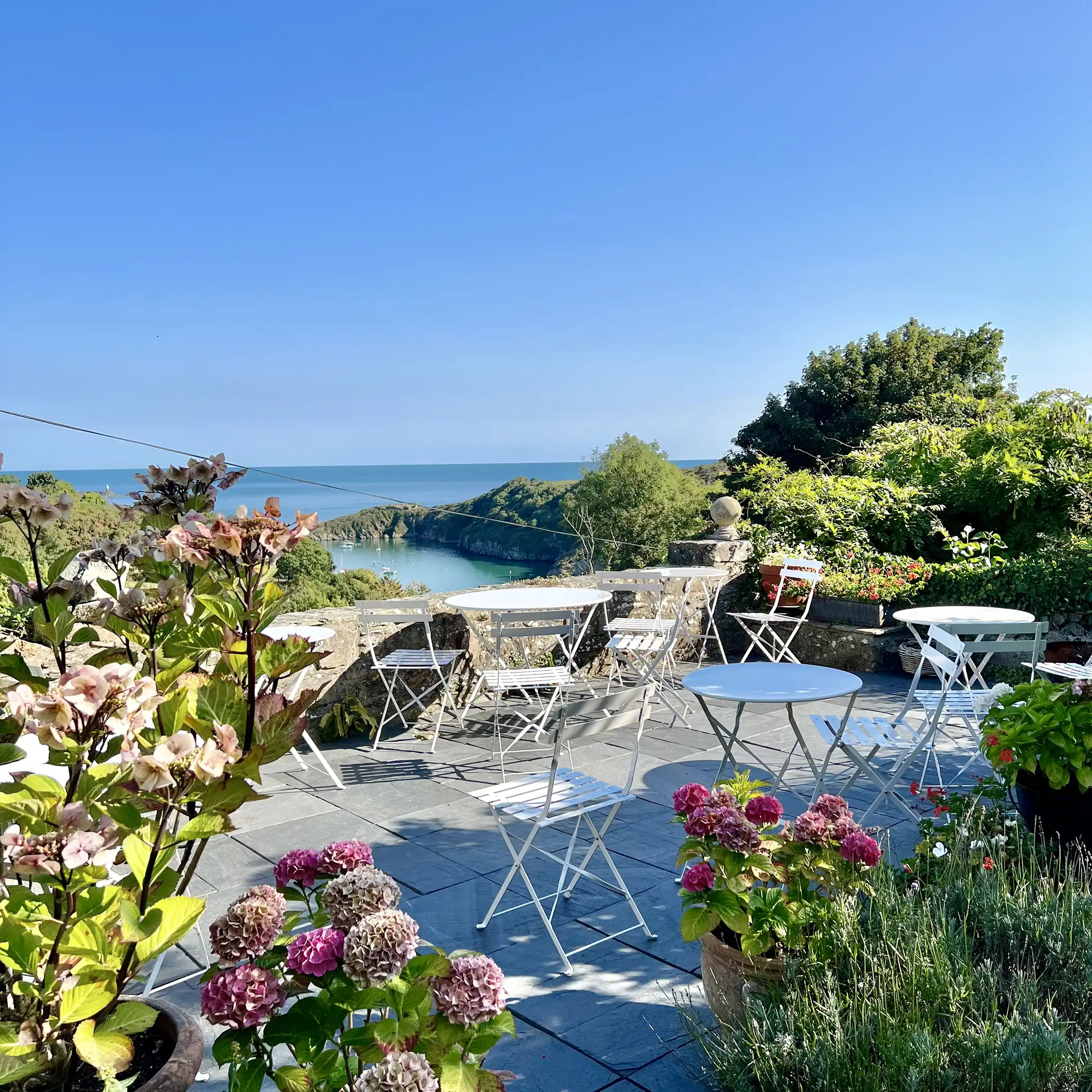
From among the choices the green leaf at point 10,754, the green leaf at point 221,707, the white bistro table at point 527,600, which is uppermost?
the green leaf at point 221,707

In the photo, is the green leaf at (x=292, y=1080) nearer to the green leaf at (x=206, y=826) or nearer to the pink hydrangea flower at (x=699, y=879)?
the green leaf at (x=206, y=826)

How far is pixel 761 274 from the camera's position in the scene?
2150 cm

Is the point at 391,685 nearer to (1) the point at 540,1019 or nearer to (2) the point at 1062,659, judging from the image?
(1) the point at 540,1019

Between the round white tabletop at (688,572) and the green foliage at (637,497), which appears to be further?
the green foliage at (637,497)

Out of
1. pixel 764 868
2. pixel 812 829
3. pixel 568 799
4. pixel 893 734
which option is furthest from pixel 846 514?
pixel 764 868

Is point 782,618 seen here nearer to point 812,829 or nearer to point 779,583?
point 779,583

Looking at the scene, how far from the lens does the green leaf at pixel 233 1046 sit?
1.25 metres

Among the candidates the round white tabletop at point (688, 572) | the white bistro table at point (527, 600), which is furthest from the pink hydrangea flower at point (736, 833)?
the round white tabletop at point (688, 572)

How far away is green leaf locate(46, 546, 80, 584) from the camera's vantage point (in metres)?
1.36

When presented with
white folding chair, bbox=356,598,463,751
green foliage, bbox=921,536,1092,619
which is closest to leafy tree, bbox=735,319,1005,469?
green foliage, bbox=921,536,1092,619

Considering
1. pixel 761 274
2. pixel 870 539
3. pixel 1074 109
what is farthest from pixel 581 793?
pixel 761 274

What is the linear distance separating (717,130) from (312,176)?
15939mm

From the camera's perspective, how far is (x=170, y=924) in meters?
1.13

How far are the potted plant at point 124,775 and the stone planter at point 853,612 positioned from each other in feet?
21.4
